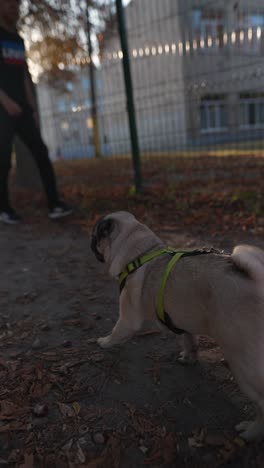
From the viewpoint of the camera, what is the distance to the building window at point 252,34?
6730 millimetres

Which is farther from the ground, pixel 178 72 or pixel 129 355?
pixel 178 72

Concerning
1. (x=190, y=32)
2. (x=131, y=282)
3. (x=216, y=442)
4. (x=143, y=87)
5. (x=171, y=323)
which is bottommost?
(x=216, y=442)

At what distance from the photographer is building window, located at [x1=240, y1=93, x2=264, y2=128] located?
820 cm

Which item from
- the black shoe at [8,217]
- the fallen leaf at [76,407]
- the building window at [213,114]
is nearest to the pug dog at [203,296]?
the fallen leaf at [76,407]

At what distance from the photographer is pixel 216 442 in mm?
1742

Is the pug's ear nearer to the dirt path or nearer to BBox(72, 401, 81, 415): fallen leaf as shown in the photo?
the dirt path

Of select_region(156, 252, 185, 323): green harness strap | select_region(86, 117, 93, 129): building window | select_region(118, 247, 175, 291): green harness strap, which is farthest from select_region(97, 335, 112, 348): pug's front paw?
select_region(86, 117, 93, 129): building window

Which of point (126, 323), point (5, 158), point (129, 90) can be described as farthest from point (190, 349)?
point (129, 90)

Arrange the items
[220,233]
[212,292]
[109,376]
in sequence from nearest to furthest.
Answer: [212,292]
[109,376]
[220,233]

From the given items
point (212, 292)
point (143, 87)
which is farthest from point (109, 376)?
point (143, 87)

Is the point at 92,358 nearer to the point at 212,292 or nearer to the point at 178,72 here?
the point at 212,292

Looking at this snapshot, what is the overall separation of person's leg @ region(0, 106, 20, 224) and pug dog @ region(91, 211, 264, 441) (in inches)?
117

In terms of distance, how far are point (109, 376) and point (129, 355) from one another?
26 centimetres

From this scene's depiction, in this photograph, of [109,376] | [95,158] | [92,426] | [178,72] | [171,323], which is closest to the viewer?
[92,426]
